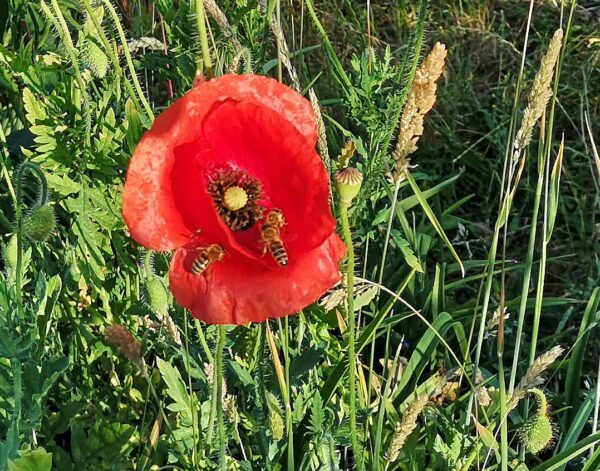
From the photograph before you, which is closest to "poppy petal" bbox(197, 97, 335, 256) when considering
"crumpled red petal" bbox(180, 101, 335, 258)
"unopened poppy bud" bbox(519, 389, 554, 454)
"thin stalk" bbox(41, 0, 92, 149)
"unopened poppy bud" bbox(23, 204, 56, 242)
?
"crumpled red petal" bbox(180, 101, 335, 258)

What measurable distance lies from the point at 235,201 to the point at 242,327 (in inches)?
22.8

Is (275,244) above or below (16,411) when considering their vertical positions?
above

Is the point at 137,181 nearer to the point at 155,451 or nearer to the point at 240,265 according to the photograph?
the point at 240,265

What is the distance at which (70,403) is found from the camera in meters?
1.52

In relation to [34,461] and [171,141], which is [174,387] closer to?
[34,461]

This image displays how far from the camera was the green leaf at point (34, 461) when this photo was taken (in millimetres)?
1013

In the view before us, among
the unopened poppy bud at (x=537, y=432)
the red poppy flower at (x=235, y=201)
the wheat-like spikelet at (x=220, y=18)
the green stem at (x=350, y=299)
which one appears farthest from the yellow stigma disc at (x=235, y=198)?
the unopened poppy bud at (x=537, y=432)

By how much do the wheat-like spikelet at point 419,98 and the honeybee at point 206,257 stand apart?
317 mm

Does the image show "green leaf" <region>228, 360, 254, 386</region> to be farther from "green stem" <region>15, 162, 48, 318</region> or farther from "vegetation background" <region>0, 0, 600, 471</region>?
"green stem" <region>15, 162, 48, 318</region>

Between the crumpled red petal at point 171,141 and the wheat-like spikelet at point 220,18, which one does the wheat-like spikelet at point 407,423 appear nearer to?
the crumpled red petal at point 171,141

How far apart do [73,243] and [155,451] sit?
0.44 metres

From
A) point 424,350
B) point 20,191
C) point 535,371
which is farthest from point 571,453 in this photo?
point 20,191

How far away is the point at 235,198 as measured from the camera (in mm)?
1052

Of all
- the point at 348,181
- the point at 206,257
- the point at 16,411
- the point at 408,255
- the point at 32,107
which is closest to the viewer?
the point at 348,181
